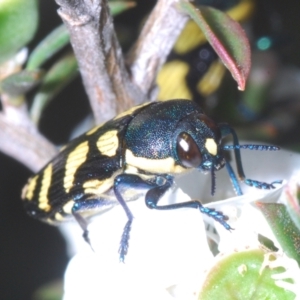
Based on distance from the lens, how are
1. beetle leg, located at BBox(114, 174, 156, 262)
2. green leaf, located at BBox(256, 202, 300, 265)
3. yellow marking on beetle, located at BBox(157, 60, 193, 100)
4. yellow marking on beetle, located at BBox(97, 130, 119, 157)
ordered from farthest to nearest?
yellow marking on beetle, located at BBox(157, 60, 193, 100) → yellow marking on beetle, located at BBox(97, 130, 119, 157) → beetle leg, located at BBox(114, 174, 156, 262) → green leaf, located at BBox(256, 202, 300, 265)

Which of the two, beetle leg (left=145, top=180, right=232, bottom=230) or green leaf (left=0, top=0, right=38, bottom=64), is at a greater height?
green leaf (left=0, top=0, right=38, bottom=64)

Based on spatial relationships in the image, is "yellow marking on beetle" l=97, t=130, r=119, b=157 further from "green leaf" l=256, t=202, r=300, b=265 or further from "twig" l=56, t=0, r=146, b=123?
"green leaf" l=256, t=202, r=300, b=265

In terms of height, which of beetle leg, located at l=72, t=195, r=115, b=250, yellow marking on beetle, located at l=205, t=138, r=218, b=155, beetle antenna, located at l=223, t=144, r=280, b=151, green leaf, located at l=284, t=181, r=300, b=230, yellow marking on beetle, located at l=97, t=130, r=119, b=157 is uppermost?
yellow marking on beetle, located at l=97, t=130, r=119, b=157

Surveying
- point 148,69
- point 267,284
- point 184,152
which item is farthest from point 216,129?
point 267,284

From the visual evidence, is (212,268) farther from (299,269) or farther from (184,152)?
(184,152)

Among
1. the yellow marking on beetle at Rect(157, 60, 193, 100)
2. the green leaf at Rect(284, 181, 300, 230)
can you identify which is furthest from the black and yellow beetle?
the yellow marking on beetle at Rect(157, 60, 193, 100)

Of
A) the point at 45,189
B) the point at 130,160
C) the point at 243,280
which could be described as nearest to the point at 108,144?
the point at 130,160

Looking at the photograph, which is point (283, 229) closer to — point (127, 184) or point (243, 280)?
point (243, 280)

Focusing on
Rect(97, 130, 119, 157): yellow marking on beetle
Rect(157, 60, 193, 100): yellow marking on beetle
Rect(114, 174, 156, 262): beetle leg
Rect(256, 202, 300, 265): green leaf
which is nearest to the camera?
Rect(256, 202, 300, 265): green leaf
